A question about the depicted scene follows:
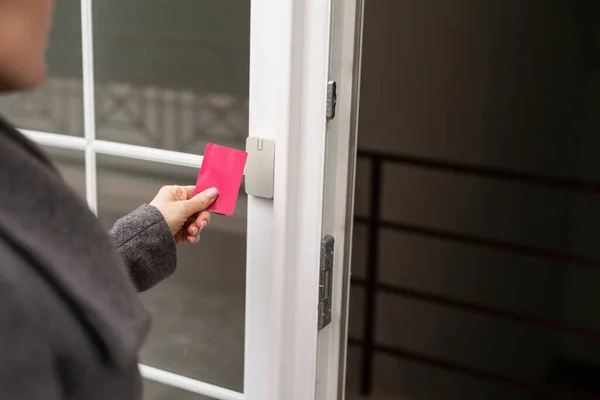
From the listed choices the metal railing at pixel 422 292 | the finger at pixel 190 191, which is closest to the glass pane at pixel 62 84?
the finger at pixel 190 191

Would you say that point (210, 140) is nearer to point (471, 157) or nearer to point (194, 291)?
point (194, 291)

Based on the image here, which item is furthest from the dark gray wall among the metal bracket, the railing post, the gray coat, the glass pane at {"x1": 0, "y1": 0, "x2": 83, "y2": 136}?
the gray coat

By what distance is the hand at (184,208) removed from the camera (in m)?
1.08

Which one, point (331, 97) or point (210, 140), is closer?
point (331, 97)

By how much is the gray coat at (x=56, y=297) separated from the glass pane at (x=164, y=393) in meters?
0.84

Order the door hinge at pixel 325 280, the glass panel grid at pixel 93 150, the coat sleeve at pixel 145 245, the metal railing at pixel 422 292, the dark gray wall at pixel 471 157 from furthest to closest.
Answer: the dark gray wall at pixel 471 157 < the metal railing at pixel 422 292 < the glass panel grid at pixel 93 150 < the door hinge at pixel 325 280 < the coat sleeve at pixel 145 245

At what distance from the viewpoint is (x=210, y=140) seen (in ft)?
3.96

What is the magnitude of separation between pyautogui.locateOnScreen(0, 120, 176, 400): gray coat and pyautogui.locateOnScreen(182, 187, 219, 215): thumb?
55 centimetres

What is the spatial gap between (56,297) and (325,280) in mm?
731

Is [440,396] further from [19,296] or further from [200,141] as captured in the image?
[19,296]

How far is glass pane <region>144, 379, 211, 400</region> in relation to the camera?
4.39ft

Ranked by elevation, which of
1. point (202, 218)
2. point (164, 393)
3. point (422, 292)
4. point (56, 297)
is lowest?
point (422, 292)

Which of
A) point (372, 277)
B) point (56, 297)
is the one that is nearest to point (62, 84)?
point (56, 297)

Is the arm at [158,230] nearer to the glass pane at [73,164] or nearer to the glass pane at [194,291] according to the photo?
the glass pane at [194,291]
